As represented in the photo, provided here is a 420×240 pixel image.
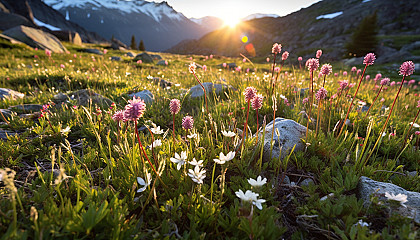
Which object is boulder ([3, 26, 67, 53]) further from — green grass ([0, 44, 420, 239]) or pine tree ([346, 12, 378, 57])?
pine tree ([346, 12, 378, 57])

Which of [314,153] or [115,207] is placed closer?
[115,207]

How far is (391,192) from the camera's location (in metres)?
1.77

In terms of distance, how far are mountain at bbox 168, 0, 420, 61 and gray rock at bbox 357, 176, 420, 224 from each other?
39.9 m

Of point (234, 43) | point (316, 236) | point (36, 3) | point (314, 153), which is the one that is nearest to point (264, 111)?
point (314, 153)

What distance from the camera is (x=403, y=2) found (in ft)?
302

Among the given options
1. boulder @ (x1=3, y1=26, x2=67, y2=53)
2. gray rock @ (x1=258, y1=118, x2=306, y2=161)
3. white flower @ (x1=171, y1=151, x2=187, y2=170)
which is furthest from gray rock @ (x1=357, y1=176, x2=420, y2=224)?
boulder @ (x1=3, y1=26, x2=67, y2=53)

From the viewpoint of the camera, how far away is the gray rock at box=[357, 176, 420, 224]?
5.37ft

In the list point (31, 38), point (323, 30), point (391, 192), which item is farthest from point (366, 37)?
point (323, 30)

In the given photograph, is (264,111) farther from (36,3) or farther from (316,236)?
(36,3)

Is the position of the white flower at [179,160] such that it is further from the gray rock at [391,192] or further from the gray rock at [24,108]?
the gray rock at [24,108]

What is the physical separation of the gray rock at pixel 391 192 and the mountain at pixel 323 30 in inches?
1571

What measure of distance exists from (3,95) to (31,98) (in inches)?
19.1

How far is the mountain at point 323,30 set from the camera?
2510 inches

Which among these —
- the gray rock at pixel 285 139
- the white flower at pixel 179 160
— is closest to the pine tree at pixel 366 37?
the gray rock at pixel 285 139
